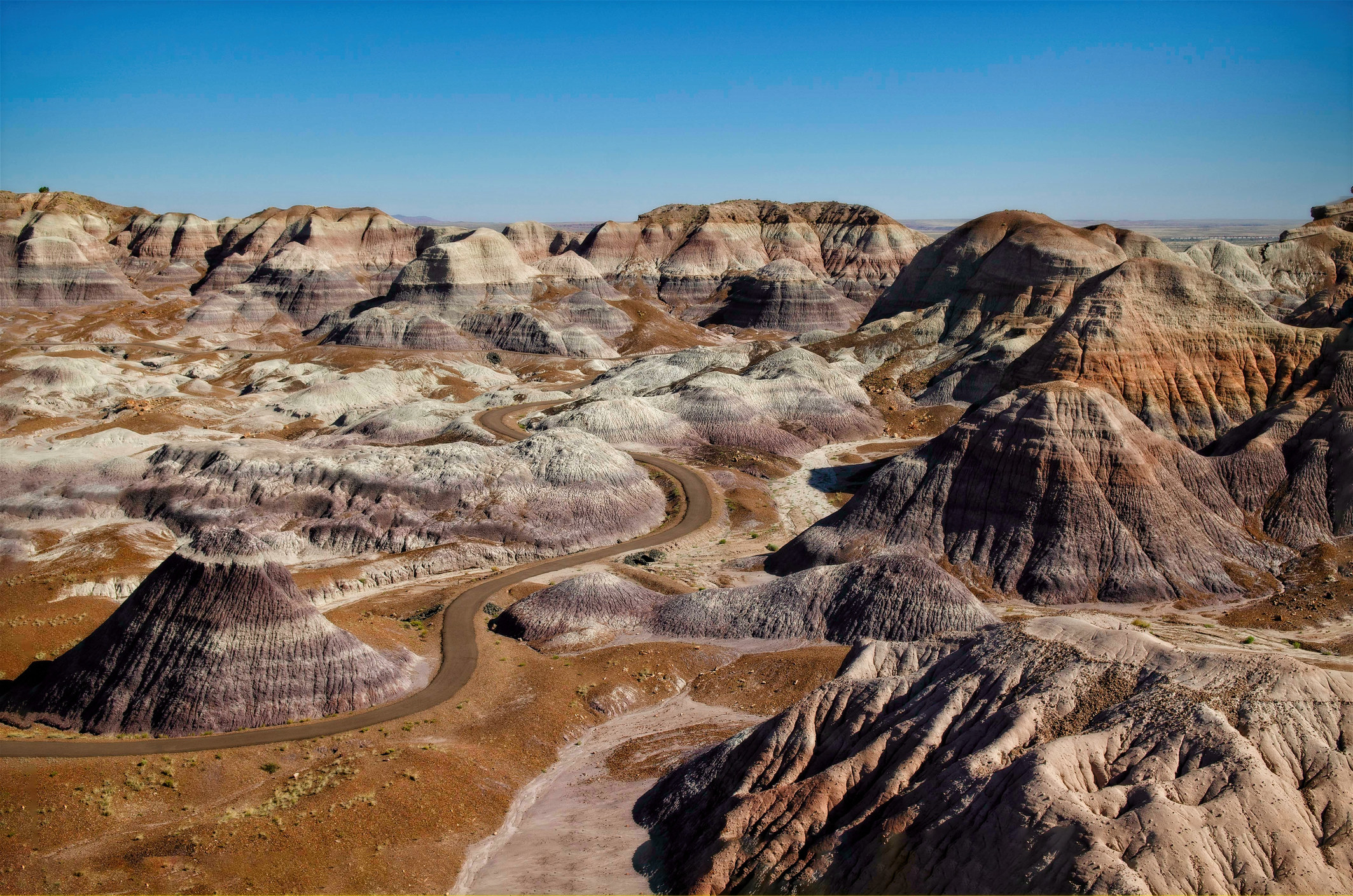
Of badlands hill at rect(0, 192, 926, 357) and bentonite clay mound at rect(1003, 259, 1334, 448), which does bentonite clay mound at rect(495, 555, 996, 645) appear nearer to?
bentonite clay mound at rect(1003, 259, 1334, 448)

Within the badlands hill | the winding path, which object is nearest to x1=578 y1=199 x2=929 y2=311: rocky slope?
the badlands hill

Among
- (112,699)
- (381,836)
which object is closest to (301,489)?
(112,699)

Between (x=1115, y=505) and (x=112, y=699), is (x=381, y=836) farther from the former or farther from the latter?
(x=1115, y=505)

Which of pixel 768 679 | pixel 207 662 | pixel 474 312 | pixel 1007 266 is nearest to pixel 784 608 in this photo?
pixel 768 679

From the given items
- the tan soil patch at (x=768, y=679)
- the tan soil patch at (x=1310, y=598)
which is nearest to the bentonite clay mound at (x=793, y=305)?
the tan soil patch at (x=1310, y=598)

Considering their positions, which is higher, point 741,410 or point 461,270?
point 461,270

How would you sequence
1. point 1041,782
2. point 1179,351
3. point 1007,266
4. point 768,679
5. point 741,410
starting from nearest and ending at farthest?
point 1041,782 < point 768,679 < point 1179,351 < point 741,410 < point 1007,266

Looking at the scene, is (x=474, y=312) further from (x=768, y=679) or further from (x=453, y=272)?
(x=768, y=679)
